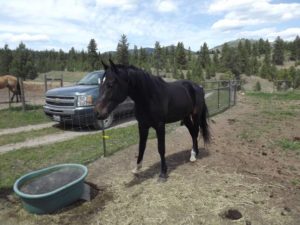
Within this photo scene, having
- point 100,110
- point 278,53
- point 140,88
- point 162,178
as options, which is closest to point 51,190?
point 100,110

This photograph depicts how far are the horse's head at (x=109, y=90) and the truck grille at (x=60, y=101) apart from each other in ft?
16.5

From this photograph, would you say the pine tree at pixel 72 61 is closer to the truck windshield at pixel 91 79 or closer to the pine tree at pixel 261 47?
the pine tree at pixel 261 47

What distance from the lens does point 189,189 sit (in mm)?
4164

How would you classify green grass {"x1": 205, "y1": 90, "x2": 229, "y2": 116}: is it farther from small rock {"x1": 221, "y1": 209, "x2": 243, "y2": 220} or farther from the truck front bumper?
small rock {"x1": 221, "y1": 209, "x2": 243, "y2": 220}

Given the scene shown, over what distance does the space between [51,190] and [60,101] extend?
5.31 m

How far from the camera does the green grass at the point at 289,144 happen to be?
249 inches

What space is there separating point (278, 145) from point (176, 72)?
32805 mm

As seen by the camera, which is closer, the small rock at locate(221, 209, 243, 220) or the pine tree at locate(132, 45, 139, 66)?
the small rock at locate(221, 209, 243, 220)

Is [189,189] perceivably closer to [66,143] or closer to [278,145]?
[278,145]

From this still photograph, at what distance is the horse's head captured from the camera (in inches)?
144

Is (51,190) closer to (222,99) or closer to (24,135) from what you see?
(24,135)

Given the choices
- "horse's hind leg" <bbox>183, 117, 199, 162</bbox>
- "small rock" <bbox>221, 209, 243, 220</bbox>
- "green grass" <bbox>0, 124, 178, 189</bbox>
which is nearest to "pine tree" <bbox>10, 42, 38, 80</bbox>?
"green grass" <bbox>0, 124, 178, 189</bbox>

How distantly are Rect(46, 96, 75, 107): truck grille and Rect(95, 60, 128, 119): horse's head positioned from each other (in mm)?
5037

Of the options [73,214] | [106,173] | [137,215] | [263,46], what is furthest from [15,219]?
[263,46]
